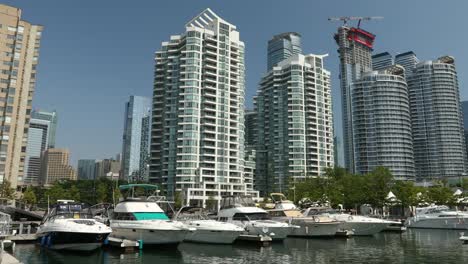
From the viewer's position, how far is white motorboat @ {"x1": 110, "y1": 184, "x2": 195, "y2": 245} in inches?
1268

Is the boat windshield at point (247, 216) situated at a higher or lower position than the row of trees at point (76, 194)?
lower

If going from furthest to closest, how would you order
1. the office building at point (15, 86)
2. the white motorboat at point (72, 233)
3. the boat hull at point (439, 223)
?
the office building at point (15, 86) < the boat hull at point (439, 223) < the white motorboat at point (72, 233)

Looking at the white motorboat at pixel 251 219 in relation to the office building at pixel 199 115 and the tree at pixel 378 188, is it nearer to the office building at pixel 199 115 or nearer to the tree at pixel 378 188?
the tree at pixel 378 188

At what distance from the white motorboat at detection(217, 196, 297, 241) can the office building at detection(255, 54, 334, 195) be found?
109774 mm

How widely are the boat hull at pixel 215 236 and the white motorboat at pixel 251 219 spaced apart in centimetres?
400

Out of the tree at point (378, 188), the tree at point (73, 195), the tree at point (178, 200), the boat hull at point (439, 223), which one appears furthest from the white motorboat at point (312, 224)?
the tree at point (73, 195)

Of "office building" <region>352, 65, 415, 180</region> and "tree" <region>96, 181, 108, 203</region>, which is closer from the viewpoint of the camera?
"tree" <region>96, 181, 108, 203</region>

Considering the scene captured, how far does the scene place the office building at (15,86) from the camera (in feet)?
318

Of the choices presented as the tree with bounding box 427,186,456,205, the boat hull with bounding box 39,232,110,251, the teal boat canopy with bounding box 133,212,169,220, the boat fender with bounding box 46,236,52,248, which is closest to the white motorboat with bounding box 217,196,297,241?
the teal boat canopy with bounding box 133,212,169,220

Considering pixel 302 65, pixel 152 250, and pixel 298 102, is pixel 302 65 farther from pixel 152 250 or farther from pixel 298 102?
pixel 152 250

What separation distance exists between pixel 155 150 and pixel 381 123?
117 meters

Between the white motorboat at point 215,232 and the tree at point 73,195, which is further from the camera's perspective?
the tree at point 73,195

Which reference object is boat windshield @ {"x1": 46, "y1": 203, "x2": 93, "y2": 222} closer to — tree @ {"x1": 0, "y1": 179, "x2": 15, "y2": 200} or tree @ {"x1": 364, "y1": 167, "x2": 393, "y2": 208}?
tree @ {"x1": 0, "y1": 179, "x2": 15, "y2": 200}

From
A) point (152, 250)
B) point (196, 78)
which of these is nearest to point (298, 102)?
point (196, 78)
